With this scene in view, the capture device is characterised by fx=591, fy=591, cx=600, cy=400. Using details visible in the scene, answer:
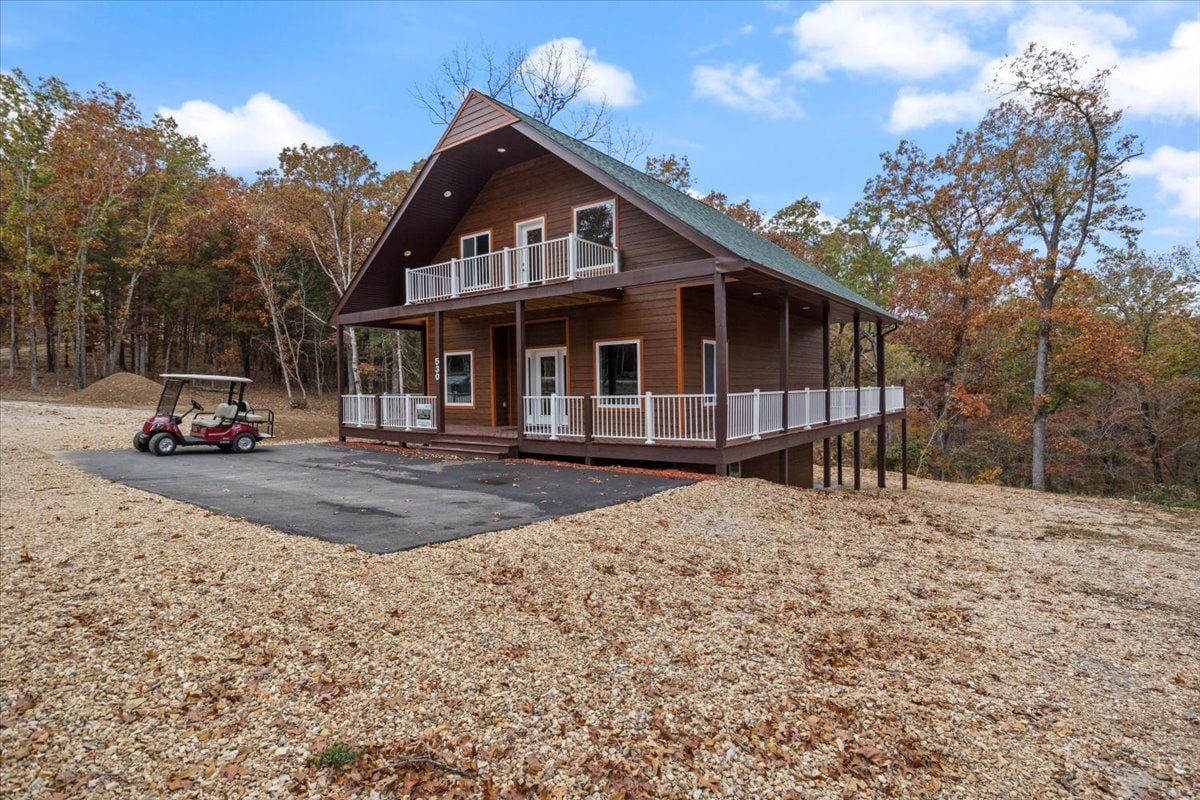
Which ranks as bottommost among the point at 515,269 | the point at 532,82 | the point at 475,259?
the point at 515,269

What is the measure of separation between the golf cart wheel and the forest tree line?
42.3 feet

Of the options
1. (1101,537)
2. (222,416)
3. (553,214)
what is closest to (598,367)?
(553,214)

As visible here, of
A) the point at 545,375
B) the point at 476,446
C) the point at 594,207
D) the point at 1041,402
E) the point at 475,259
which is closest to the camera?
the point at 476,446

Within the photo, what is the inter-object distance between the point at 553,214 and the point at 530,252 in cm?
114

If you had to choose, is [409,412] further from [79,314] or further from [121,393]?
[79,314]

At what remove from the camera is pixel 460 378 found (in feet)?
57.4

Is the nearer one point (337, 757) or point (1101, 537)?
point (337, 757)

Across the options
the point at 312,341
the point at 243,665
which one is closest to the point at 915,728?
the point at 243,665

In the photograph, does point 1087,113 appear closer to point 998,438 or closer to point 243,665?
point 998,438

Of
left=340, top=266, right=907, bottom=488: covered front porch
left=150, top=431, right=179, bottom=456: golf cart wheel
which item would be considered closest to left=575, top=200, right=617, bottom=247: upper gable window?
left=340, top=266, right=907, bottom=488: covered front porch

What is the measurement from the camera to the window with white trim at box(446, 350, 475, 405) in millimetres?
17095

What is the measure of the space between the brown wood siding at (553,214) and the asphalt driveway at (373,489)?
531 cm

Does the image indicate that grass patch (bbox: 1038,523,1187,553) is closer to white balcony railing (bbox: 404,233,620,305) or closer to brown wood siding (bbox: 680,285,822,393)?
brown wood siding (bbox: 680,285,822,393)

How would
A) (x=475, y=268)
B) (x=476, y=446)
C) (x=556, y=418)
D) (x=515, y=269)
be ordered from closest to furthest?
(x=556, y=418) → (x=476, y=446) → (x=515, y=269) → (x=475, y=268)
